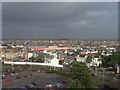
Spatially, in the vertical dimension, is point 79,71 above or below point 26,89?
above

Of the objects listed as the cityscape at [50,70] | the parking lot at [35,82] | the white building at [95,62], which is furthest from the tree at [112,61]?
the parking lot at [35,82]

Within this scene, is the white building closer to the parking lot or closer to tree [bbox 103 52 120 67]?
tree [bbox 103 52 120 67]

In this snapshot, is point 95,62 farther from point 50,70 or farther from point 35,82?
point 35,82

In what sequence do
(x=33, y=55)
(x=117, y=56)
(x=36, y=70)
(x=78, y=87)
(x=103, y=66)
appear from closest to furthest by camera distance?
(x=78, y=87)
(x=117, y=56)
(x=103, y=66)
(x=36, y=70)
(x=33, y=55)

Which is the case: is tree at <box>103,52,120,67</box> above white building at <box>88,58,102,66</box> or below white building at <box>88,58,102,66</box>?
above

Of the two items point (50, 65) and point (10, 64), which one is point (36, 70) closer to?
point (50, 65)

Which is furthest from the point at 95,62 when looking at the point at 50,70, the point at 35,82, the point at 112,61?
the point at 35,82

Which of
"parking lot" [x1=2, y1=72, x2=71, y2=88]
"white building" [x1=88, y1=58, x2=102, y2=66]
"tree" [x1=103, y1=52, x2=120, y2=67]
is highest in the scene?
"tree" [x1=103, y1=52, x2=120, y2=67]

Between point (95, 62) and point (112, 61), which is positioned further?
point (95, 62)

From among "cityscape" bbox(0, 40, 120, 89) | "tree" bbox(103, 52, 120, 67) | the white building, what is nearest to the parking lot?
"cityscape" bbox(0, 40, 120, 89)

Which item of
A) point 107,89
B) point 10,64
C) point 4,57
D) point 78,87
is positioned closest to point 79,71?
point 107,89

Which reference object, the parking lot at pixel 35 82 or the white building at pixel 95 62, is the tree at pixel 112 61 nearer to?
the white building at pixel 95 62
